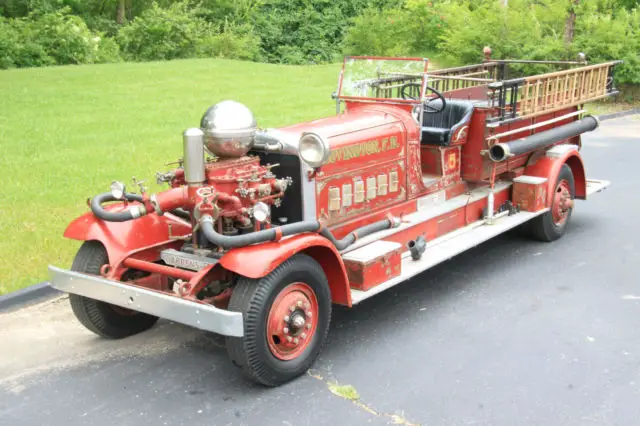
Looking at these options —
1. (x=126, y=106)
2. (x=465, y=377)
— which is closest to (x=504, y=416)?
(x=465, y=377)

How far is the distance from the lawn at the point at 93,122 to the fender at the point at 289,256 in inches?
102

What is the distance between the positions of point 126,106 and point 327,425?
11.9 m

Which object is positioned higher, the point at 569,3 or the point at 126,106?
the point at 569,3

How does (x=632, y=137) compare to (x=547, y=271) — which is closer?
(x=547, y=271)

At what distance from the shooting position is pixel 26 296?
591 centimetres

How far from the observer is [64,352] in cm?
517

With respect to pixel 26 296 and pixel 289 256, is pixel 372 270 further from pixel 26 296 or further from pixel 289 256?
pixel 26 296

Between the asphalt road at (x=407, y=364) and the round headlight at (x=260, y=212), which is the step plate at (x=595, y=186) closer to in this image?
the asphalt road at (x=407, y=364)

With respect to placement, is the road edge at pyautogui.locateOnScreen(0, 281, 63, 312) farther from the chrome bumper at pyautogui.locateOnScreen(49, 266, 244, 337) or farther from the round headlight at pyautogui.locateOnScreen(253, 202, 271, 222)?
the round headlight at pyautogui.locateOnScreen(253, 202, 271, 222)

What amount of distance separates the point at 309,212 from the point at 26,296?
2.46 meters

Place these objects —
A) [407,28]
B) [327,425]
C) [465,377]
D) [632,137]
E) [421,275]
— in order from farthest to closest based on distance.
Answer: [407,28] → [632,137] → [421,275] → [465,377] → [327,425]

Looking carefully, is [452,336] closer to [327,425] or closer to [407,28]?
[327,425]

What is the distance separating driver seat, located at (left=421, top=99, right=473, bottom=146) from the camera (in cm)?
668

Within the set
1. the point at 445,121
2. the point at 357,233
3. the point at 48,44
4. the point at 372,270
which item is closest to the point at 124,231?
the point at 357,233
